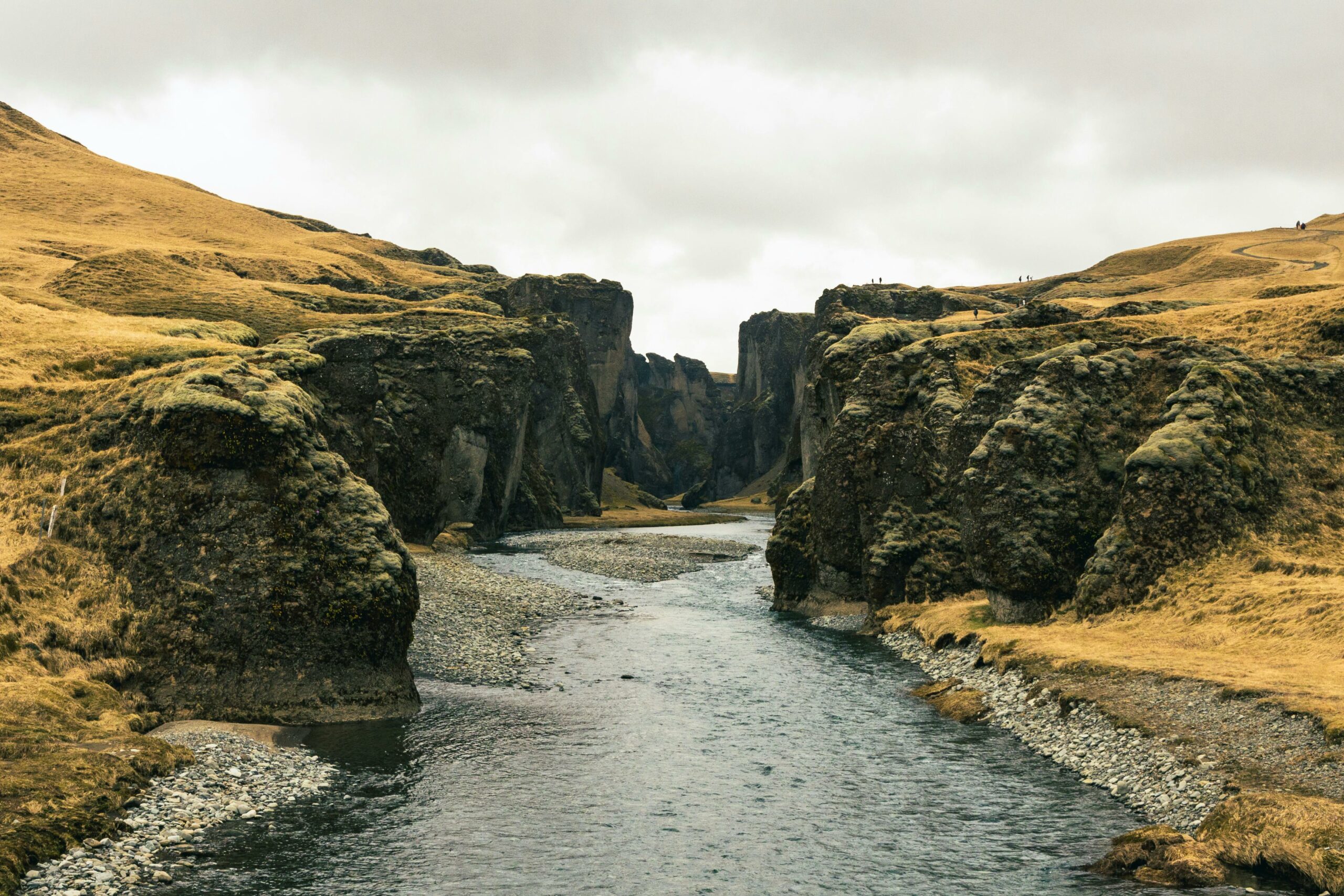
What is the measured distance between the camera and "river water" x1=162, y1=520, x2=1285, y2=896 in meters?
22.3

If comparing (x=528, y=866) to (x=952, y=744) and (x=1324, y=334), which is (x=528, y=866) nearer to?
(x=952, y=744)

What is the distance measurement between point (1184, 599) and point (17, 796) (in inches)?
1724

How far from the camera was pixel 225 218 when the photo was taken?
607ft

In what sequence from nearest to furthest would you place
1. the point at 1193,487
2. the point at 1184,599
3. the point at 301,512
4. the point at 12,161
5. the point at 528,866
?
the point at 528,866 → the point at 301,512 → the point at 1184,599 → the point at 1193,487 → the point at 12,161

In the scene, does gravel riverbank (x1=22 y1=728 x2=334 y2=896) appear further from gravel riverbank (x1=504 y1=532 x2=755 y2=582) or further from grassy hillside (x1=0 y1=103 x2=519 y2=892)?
gravel riverbank (x1=504 y1=532 x2=755 y2=582)

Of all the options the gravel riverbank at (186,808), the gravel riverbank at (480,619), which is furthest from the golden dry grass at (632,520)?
the gravel riverbank at (186,808)

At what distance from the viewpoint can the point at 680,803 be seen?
90.8ft

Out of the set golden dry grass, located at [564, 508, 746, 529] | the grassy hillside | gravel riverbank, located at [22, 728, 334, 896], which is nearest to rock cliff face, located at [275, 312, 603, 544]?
golden dry grass, located at [564, 508, 746, 529]

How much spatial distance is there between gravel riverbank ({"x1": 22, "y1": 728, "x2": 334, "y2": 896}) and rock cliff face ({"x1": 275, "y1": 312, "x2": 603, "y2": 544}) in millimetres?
23314

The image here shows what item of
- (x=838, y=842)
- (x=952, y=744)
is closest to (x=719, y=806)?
(x=838, y=842)

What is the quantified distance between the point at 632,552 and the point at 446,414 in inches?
1105

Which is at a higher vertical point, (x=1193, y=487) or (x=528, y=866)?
(x=1193, y=487)

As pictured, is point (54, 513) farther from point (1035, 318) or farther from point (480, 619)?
point (1035, 318)

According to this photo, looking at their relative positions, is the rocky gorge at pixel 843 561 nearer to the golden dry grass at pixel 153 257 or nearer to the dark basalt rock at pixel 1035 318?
the dark basalt rock at pixel 1035 318
